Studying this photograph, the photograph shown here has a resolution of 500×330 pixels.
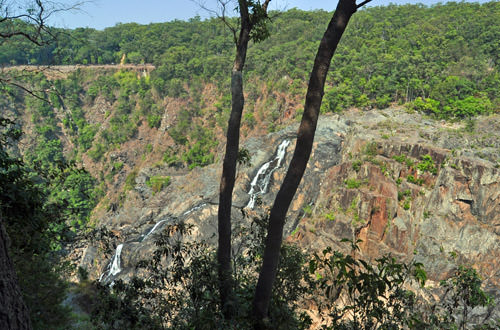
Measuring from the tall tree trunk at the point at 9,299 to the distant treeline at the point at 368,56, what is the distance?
2046 centimetres

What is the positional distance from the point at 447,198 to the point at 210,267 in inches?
751

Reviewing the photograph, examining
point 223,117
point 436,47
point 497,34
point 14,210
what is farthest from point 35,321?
point 497,34

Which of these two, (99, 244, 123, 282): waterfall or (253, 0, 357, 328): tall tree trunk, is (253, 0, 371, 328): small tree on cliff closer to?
(253, 0, 357, 328): tall tree trunk

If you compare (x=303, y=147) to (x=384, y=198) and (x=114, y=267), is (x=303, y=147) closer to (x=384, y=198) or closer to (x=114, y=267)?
(x=384, y=198)

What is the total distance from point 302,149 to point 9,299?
2.76 m

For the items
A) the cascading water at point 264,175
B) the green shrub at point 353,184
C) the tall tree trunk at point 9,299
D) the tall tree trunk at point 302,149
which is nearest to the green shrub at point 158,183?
the cascading water at point 264,175

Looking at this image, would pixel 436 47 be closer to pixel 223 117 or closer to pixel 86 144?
pixel 223 117

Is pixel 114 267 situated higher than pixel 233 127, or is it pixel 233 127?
pixel 233 127

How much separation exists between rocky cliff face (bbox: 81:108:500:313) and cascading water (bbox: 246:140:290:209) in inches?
3.5

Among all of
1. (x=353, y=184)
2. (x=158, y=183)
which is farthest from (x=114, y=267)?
(x=353, y=184)

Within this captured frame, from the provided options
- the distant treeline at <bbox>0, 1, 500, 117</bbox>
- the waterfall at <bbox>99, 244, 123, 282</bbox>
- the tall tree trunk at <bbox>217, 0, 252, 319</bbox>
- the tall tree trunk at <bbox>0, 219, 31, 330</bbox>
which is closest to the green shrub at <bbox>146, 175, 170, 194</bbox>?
the waterfall at <bbox>99, 244, 123, 282</bbox>

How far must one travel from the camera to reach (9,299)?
6.78ft

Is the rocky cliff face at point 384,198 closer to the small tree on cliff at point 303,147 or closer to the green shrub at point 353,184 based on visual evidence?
the green shrub at point 353,184

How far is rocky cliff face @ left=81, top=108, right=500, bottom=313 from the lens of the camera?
17969 millimetres
